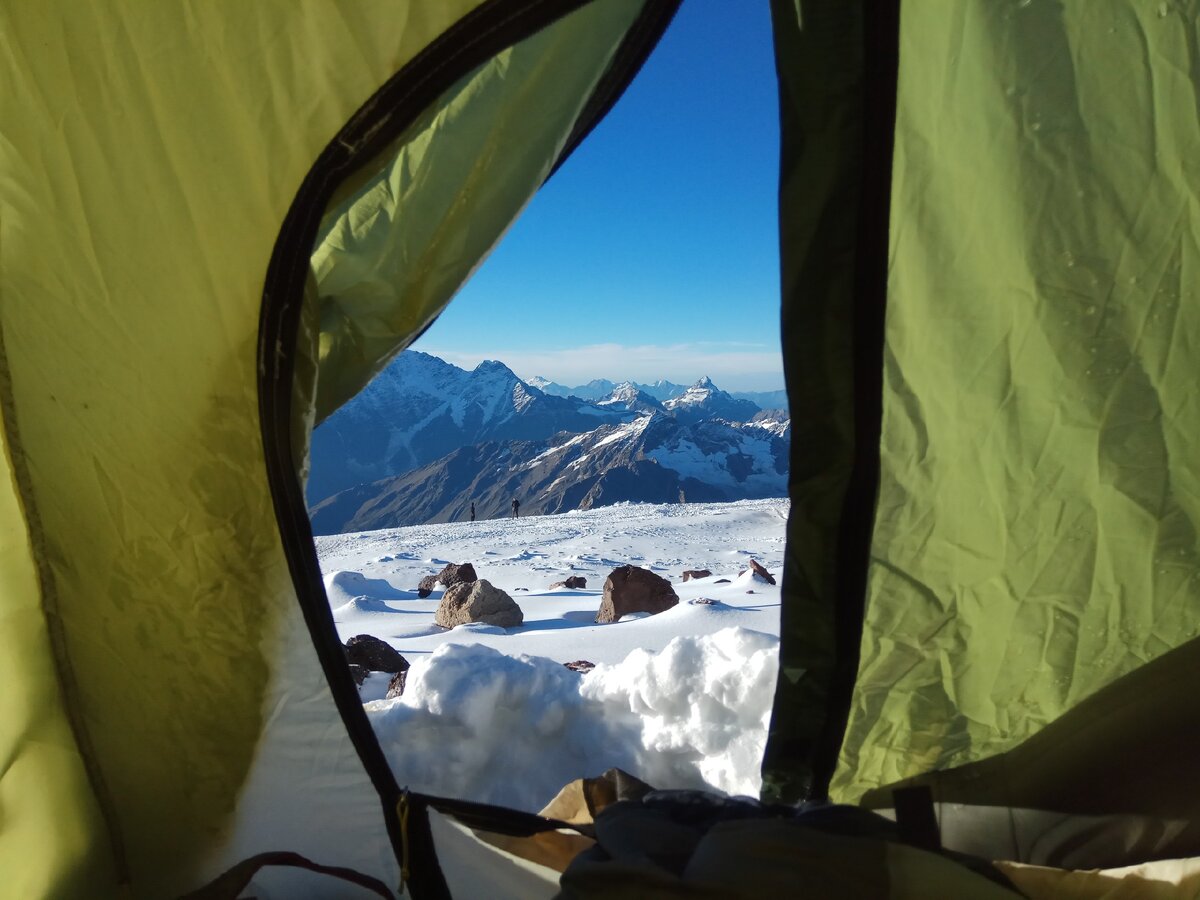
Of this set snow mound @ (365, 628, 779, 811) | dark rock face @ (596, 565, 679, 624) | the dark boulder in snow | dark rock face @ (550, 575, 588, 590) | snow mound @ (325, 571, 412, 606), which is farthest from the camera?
dark rock face @ (550, 575, 588, 590)

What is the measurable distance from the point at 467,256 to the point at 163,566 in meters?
0.75

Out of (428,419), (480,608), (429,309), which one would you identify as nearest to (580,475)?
(428,419)

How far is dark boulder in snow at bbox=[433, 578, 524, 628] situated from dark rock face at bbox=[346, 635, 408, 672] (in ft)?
4.84

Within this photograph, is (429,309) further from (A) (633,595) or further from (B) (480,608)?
(A) (633,595)

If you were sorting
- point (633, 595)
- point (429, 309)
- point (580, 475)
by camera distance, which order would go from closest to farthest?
→ point (429, 309), point (633, 595), point (580, 475)

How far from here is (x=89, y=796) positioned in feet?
4.03

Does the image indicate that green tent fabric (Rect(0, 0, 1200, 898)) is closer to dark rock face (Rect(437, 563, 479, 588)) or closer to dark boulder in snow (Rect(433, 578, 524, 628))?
dark boulder in snow (Rect(433, 578, 524, 628))

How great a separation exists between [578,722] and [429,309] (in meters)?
1.25

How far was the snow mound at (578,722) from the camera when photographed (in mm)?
1880

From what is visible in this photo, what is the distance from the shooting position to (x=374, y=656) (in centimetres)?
359

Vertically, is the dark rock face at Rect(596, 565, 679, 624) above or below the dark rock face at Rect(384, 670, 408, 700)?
below

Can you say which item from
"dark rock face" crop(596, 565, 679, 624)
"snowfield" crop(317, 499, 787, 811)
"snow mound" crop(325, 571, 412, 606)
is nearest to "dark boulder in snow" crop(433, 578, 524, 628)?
"dark rock face" crop(596, 565, 679, 624)

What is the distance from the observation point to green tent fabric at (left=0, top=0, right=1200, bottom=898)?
911mm

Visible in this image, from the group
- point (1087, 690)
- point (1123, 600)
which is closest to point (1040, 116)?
point (1123, 600)
